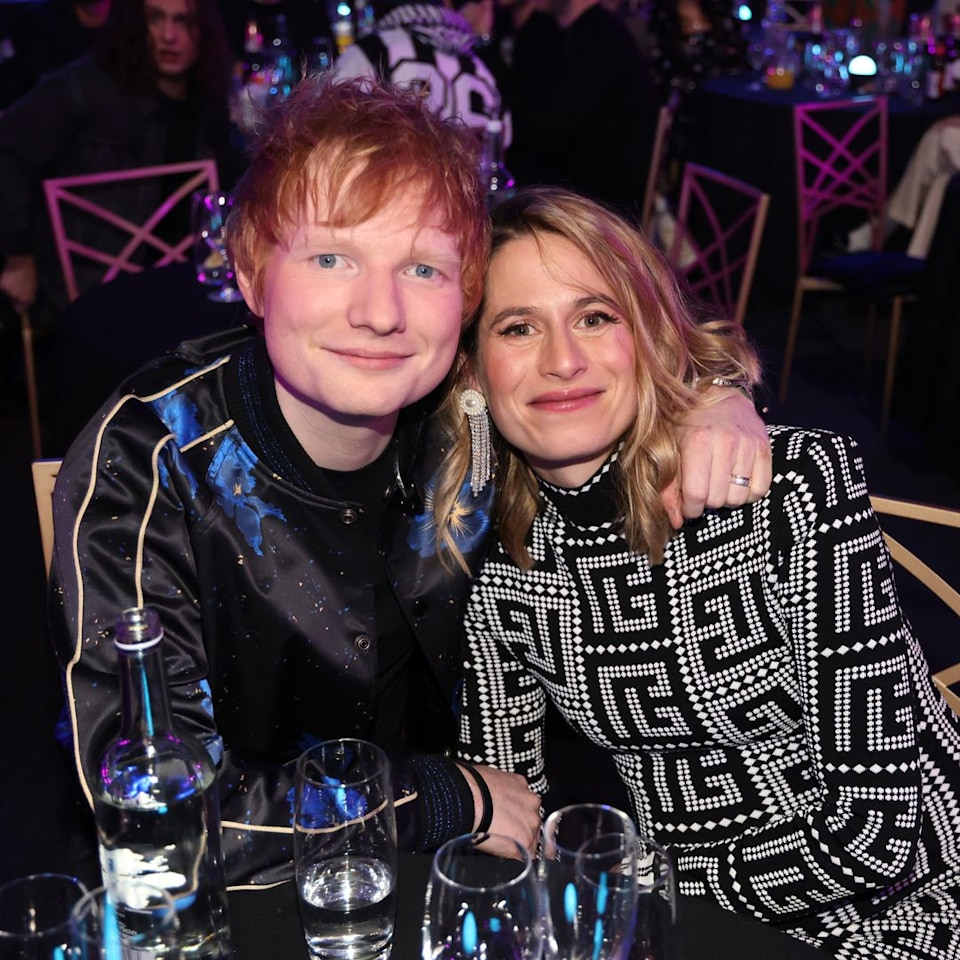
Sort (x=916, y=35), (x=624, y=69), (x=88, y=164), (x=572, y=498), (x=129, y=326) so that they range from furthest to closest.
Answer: (x=916, y=35)
(x=624, y=69)
(x=88, y=164)
(x=129, y=326)
(x=572, y=498)

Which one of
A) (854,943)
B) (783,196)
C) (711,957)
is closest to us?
A: (711,957)

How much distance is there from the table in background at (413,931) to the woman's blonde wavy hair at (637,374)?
0.54 meters

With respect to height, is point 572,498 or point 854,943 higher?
point 572,498

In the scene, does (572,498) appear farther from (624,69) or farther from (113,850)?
(624,69)

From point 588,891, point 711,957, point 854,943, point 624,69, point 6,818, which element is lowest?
point 6,818

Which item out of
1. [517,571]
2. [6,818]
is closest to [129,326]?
[6,818]

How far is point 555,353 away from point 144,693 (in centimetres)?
73

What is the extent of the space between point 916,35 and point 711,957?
21.8 feet

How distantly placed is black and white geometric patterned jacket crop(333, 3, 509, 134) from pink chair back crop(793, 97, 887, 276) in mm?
1614

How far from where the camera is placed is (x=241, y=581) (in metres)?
1.49

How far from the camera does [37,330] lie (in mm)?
4215

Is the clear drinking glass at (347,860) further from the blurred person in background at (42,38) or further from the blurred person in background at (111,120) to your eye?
the blurred person in background at (42,38)

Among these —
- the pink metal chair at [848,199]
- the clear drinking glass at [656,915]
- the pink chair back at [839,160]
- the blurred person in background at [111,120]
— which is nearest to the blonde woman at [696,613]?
the clear drinking glass at [656,915]

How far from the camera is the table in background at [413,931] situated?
42.8 inches
